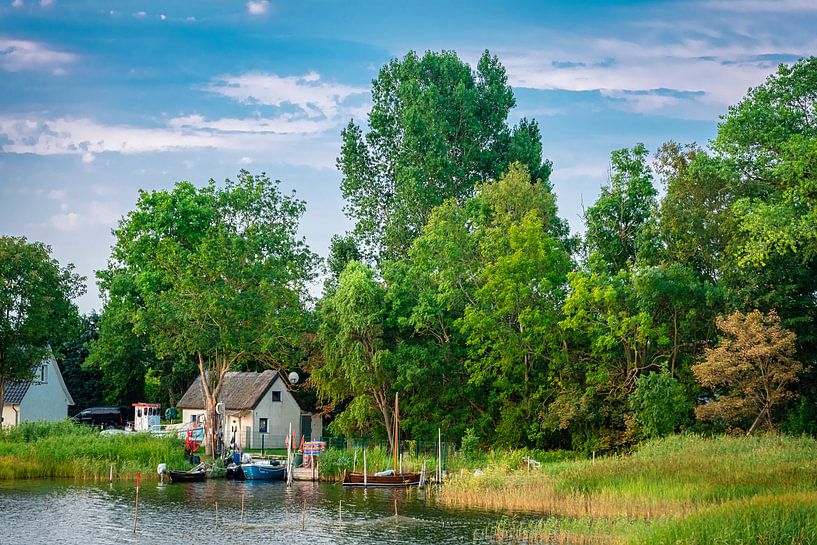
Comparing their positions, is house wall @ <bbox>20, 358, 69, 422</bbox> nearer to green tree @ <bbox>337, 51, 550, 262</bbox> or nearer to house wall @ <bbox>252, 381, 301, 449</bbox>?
house wall @ <bbox>252, 381, 301, 449</bbox>

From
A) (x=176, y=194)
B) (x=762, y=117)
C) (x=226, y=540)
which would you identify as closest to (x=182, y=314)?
(x=176, y=194)

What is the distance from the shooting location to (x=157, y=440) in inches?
2399

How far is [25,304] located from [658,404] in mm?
43396

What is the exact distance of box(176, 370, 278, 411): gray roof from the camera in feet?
258

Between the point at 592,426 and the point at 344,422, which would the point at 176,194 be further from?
the point at 592,426

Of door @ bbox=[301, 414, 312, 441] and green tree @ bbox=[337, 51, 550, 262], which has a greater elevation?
green tree @ bbox=[337, 51, 550, 262]

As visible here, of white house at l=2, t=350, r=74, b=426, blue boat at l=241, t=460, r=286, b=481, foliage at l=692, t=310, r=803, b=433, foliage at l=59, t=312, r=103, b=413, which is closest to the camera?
foliage at l=692, t=310, r=803, b=433

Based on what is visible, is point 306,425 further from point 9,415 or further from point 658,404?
point 658,404

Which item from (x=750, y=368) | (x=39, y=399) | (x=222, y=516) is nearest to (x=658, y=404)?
(x=750, y=368)

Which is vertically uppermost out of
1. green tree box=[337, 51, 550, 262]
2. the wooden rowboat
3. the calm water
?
green tree box=[337, 51, 550, 262]

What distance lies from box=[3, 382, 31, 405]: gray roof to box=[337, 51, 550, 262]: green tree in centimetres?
3214

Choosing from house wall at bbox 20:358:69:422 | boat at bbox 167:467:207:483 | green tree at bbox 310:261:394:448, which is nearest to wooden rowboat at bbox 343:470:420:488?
green tree at bbox 310:261:394:448

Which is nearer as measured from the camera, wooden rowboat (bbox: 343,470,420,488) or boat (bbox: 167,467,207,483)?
wooden rowboat (bbox: 343,470,420,488)

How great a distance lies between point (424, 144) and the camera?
7975 centimetres
